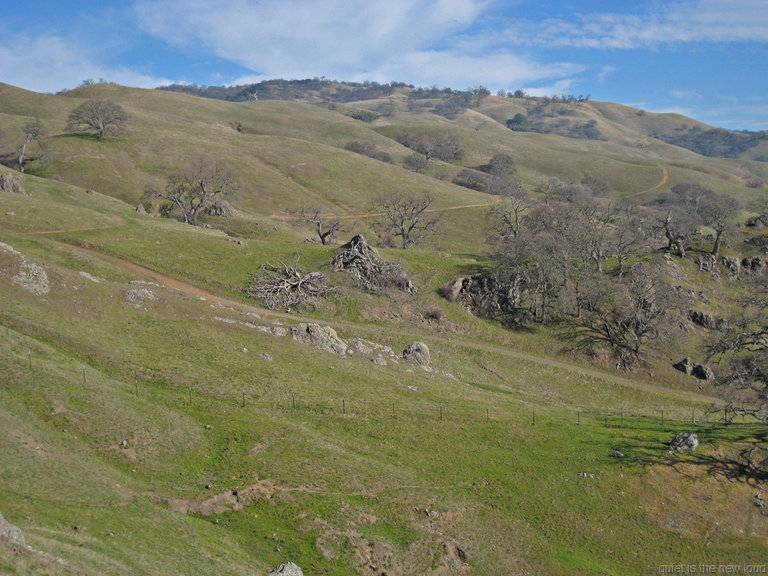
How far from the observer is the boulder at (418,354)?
56750 millimetres

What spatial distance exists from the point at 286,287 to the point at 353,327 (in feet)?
36.1

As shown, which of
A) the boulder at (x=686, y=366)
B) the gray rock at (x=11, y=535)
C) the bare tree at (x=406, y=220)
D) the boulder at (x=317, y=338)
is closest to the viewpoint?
the gray rock at (x=11, y=535)

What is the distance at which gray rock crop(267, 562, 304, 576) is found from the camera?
22094 mm

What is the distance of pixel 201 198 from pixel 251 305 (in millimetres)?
47122

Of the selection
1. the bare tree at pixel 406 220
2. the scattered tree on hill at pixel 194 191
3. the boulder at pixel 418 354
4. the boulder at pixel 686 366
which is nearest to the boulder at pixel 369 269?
the boulder at pixel 418 354

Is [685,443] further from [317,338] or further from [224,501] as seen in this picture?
[317,338]

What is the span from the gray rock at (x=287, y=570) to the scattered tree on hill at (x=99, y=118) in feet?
467

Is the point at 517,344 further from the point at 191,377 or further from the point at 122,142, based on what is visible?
the point at 122,142

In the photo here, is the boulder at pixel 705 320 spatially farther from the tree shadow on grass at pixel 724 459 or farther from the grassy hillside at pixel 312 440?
the tree shadow on grass at pixel 724 459

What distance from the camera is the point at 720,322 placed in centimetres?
7475

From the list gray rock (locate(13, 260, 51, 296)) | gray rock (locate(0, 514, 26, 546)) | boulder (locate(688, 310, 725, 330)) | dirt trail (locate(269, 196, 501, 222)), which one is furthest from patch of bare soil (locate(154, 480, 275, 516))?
dirt trail (locate(269, 196, 501, 222))

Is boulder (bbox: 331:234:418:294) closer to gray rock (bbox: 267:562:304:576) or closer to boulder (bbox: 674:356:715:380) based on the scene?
boulder (bbox: 674:356:715:380)

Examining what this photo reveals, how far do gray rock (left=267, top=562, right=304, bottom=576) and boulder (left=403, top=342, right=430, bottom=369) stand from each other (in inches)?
1379

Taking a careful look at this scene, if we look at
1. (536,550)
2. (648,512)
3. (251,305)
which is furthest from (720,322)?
(251,305)
